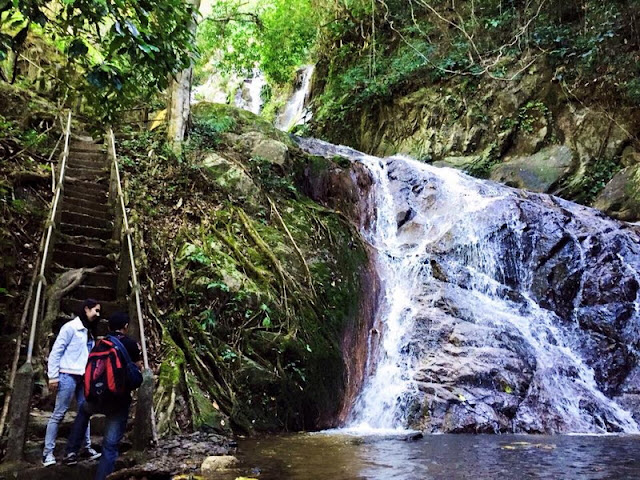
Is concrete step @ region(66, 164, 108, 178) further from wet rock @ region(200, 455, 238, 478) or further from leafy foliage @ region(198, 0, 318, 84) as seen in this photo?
leafy foliage @ region(198, 0, 318, 84)

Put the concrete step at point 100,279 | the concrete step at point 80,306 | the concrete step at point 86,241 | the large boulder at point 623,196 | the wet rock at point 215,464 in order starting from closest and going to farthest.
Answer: the wet rock at point 215,464 → the concrete step at point 80,306 → the concrete step at point 100,279 → the concrete step at point 86,241 → the large boulder at point 623,196

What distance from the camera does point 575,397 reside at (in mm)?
7844

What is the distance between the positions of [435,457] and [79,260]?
514cm

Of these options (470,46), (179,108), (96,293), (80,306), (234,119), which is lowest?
(80,306)

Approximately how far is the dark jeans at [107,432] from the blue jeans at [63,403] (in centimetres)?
8

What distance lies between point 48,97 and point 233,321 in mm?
8682

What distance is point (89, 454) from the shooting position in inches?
179

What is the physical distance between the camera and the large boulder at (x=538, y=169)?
14.6m

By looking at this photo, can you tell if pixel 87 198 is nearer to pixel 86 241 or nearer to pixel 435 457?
pixel 86 241

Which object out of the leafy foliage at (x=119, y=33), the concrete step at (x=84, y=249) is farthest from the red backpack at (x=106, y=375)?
the concrete step at (x=84, y=249)

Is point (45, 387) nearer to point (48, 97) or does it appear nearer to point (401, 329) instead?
point (401, 329)

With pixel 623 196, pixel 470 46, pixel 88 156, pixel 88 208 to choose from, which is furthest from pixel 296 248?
pixel 470 46

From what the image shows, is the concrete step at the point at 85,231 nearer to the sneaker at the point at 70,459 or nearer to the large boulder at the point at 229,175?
the large boulder at the point at 229,175

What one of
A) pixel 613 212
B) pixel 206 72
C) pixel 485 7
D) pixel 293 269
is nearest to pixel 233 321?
pixel 293 269
